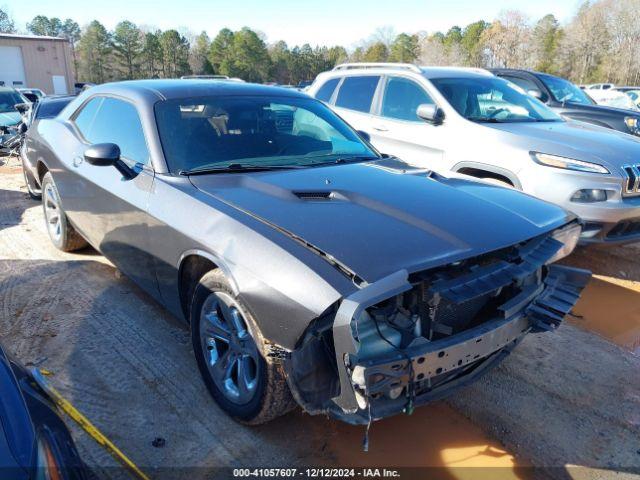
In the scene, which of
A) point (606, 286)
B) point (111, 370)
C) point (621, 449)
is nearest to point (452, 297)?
point (621, 449)

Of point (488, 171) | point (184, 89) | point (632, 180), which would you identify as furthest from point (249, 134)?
point (632, 180)

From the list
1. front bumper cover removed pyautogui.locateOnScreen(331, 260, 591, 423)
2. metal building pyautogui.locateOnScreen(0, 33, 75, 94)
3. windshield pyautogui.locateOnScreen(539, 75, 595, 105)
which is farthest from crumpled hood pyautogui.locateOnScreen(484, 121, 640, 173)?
metal building pyautogui.locateOnScreen(0, 33, 75, 94)

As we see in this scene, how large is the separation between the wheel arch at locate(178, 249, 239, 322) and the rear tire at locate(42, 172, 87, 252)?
7.85 feet

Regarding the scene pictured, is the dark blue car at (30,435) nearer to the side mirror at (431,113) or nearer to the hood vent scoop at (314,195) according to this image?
the hood vent scoop at (314,195)

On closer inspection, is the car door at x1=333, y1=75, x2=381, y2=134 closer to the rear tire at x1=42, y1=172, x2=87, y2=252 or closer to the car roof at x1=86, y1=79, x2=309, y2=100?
the car roof at x1=86, y1=79, x2=309, y2=100

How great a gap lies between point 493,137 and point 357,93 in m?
2.08

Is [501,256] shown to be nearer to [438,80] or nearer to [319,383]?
[319,383]

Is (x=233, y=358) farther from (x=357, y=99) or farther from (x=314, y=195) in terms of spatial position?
A: (x=357, y=99)

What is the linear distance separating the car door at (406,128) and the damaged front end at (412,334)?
3.15 meters

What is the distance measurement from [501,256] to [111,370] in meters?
2.40

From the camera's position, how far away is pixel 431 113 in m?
5.45

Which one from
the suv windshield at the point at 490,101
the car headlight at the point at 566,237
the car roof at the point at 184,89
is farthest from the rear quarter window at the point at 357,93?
the car headlight at the point at 566,237

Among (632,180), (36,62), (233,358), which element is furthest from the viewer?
(36,62)

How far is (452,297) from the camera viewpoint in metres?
2.16
